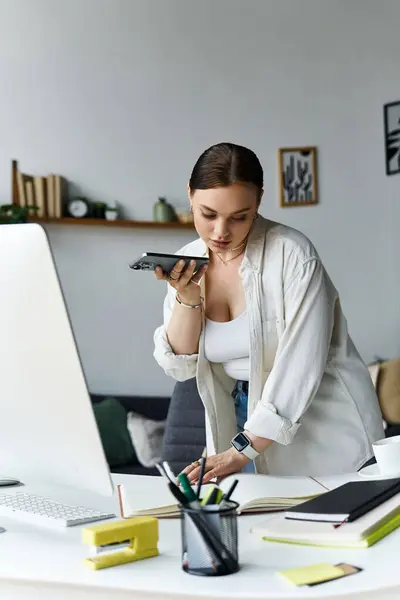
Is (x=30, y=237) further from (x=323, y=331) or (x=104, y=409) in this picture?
(x=104, y=409)

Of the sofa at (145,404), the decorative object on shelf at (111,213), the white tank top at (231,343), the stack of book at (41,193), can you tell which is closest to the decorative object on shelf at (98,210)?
the decorative object on shelf at (111,213)

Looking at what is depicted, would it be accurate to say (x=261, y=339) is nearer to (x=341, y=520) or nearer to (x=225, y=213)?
(x=225, y=213)

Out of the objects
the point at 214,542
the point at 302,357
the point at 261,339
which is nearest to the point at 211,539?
the point at 214,542

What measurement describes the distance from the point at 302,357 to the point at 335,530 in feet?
2.22

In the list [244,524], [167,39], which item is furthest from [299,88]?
[244,524]

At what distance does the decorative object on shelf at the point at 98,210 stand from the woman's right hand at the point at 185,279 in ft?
9.63

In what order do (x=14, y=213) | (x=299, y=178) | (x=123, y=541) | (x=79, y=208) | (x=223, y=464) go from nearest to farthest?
(x=123, y=541) < (x=223, y=464) < (x=14, y=213) < (x=79, y=208) < (x=299, y=178)

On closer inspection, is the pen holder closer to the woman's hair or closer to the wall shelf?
the woman's hair

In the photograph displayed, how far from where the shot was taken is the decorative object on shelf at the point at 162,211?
4840 millimetres

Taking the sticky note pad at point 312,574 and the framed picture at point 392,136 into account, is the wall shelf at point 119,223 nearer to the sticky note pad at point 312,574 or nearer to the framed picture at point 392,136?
the framed picture at point 392,136

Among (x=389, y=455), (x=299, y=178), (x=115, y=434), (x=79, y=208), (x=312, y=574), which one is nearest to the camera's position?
(x=312, y=574)

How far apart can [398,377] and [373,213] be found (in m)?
1.02

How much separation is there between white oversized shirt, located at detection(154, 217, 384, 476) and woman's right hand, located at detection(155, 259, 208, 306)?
0.09 metres

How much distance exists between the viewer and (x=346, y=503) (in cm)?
132
